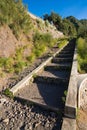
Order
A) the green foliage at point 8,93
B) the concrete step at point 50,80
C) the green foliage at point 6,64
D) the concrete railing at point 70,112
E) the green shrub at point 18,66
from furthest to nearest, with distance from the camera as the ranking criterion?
the green shrub at point 18,66 → the green foliage at point 6,64 → the concrete step at point 50,80 → the green foliage at point 8,93 → the concrete railing at point 70,112

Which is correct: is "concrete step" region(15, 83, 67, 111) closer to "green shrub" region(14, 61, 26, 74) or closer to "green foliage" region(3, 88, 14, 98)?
"green foliage" region(3, 88, 14, 98)

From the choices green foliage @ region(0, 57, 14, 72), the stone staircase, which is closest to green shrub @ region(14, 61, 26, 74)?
green foliage @ region(0, 57, 14, 72)

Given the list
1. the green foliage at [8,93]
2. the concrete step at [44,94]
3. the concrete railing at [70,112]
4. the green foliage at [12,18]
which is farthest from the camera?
the green foliage at [12,18]

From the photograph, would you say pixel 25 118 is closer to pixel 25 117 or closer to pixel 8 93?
pixel 25 117

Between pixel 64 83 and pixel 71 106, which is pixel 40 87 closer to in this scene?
pixel 64 83

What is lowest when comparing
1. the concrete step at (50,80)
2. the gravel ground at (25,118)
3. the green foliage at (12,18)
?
the gravel ground at (25,118)

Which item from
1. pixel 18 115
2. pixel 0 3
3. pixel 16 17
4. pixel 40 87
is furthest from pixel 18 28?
pixel 18 115

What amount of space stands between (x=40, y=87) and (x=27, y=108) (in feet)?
3.35

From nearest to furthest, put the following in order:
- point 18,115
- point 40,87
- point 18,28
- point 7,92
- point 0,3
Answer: point 18,115, point 7,92, point 40,87, point 0,3, point 18,28

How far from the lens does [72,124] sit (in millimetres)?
2252

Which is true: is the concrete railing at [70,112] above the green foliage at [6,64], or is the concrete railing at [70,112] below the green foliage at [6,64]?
below

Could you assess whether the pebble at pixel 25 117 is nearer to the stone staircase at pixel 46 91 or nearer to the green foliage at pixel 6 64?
the stone staircase at pixel 46 91

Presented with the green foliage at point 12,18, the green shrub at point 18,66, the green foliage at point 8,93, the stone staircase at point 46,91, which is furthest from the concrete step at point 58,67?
the green foliage at point 8,93

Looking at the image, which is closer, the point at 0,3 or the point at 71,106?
the point at 71,106
